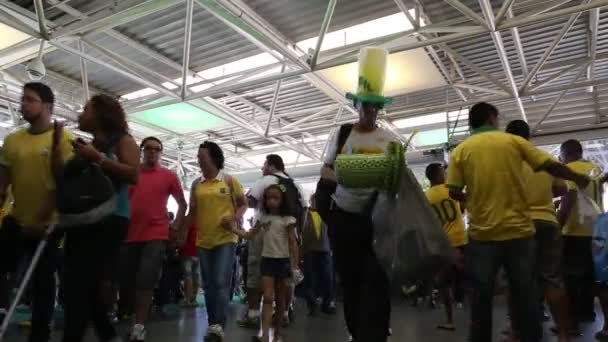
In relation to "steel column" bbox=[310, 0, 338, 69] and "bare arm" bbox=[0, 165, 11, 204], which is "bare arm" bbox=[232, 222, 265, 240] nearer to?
"bare arm" bbox=[0, 165, 11, 204]

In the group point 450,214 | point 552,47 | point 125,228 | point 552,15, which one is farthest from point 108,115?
point 552,47

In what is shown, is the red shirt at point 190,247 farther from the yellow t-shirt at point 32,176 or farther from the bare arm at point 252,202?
the yellow t-shirt at point 32,176

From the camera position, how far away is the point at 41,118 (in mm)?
2572

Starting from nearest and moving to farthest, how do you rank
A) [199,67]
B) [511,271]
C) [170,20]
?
[511,271] < [170,20] < [199,67]

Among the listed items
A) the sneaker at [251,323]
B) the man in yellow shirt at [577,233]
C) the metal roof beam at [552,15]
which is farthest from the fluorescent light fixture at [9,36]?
the man in yellow shirt at [577,233]

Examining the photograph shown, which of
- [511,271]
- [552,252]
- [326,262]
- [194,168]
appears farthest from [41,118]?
[194,168]

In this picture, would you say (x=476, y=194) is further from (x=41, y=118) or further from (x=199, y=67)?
(x=199, y=67)

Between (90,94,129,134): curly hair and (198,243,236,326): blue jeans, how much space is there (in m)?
1.44

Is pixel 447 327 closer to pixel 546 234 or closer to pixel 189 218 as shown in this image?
pixel 546 234

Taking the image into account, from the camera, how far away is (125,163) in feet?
7.18

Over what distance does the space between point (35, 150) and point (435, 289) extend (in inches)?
227

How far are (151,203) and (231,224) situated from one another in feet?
1.96

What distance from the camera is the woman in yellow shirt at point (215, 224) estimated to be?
11.3 feet

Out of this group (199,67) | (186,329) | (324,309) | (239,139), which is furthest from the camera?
(239,139)
